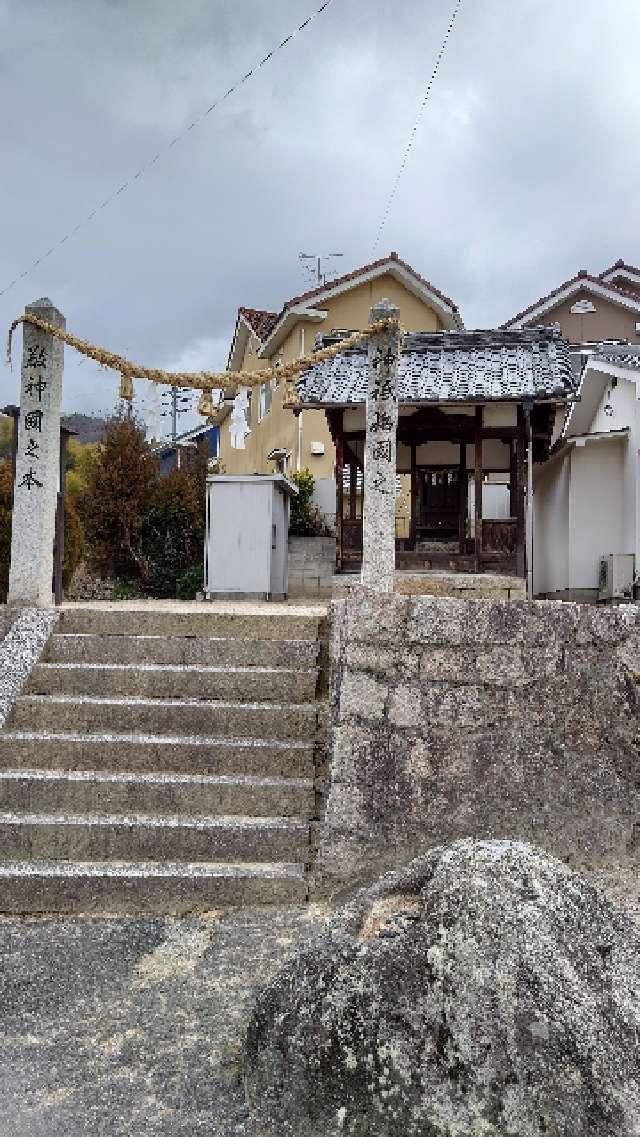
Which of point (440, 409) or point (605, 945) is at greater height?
point (440, 409)

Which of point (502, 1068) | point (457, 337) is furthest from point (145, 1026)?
point (457, 337)

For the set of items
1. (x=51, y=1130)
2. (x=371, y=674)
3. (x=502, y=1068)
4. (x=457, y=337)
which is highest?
(x=457, y=337)

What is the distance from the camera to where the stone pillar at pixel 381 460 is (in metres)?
7.57

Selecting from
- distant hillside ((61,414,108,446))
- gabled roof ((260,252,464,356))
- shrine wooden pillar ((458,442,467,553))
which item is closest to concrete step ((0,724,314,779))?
shrine wooden pillar ((458,442,467,553))

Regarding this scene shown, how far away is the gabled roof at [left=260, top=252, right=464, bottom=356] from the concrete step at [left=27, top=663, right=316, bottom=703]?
17407mm

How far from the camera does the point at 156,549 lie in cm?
1761

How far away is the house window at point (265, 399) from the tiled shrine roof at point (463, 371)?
30.1 ft

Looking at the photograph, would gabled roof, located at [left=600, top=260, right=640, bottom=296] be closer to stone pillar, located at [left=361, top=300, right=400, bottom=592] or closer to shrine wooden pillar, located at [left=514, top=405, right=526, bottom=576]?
shrine wooden pillar, located at [left=514, top=405, right=526, bottom=576]

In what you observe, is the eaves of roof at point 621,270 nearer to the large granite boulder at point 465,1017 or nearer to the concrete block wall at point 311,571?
the concrete block wall at point 311,571

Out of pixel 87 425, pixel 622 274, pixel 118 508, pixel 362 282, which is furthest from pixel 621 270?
pixel 87 425

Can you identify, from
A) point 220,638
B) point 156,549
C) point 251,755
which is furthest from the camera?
point 156,549

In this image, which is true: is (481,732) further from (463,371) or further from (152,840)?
(463,371)

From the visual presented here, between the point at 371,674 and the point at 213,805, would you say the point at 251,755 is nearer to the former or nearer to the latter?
the point at 213,805

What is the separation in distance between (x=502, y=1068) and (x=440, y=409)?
12.7m
